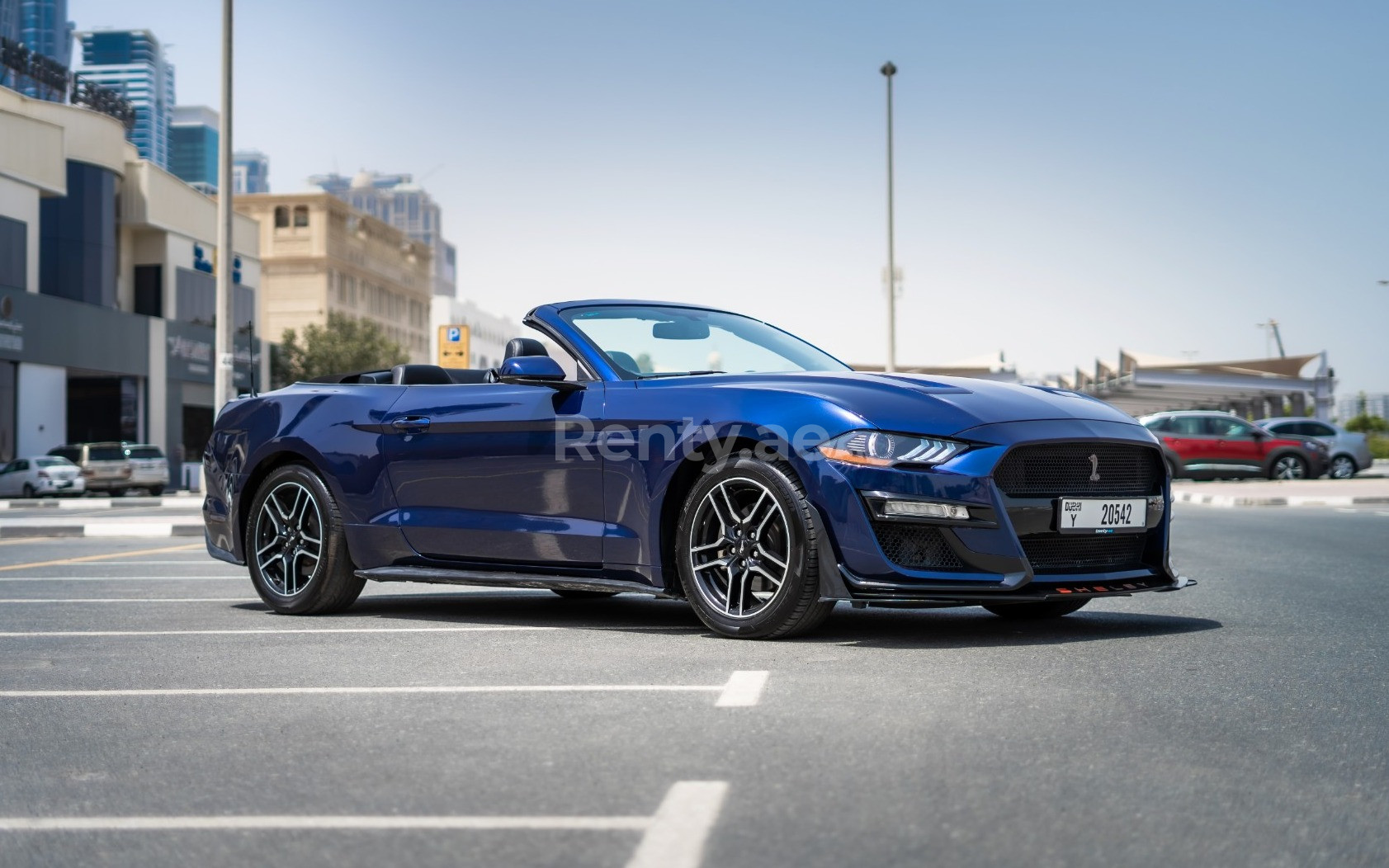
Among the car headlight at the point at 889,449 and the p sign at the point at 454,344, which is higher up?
the p sign at the point at 454,344

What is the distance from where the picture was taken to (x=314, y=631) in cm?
697

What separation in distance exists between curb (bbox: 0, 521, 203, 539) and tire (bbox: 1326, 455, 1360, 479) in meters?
26.4

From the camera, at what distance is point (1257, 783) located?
11.9 feet

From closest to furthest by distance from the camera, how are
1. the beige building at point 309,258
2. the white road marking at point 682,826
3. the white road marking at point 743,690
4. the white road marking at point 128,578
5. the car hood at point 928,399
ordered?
the white road marking at point 682,826
the white road marking at point 743,690
the car hood at point 928,399
the white road marking at point 128,578
the beige building at point 309,258

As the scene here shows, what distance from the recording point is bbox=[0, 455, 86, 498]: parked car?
39.5m

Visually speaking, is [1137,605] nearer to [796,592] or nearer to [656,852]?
[796,592]

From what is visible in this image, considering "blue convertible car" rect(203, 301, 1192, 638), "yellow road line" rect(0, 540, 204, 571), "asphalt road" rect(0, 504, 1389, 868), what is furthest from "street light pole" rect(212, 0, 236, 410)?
"asphalt road" rect(0, 504, 1389, 868)

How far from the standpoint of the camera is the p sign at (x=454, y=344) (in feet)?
94.9

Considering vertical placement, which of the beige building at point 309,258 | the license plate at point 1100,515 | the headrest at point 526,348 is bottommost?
the license plate at point 1100,515

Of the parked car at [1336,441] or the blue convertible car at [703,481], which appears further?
the parked car at [1336,441]

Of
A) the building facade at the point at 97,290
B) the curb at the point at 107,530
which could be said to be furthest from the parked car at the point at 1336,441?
the building facade at the point at 97,290

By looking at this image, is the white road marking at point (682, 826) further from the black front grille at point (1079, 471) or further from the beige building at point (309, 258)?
the beige building at point (309, 258)

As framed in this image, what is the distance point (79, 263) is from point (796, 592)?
157ft

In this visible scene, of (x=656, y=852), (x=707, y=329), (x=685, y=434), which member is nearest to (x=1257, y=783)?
(x=656, y=852)
